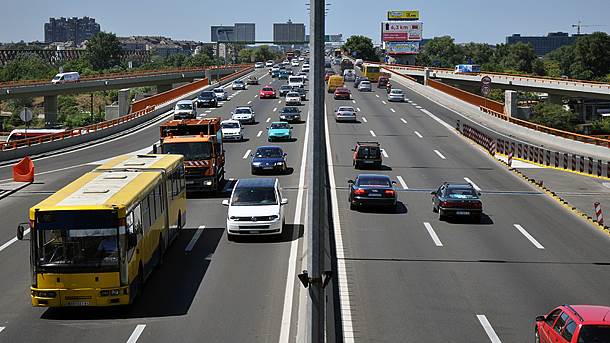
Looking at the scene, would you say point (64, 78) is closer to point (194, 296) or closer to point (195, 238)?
point (195, 238)

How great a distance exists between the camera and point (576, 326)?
444 inches

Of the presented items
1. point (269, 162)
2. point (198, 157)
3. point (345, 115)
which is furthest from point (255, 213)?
point (345, 115)

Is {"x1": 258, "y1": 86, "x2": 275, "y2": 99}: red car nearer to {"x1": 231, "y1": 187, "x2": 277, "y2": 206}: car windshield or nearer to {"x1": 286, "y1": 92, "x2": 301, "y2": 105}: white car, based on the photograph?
{"x1": 286, "y1": 92, "x2": 301, "y2": 105}: white car

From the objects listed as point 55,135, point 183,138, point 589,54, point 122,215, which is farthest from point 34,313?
point 589,54

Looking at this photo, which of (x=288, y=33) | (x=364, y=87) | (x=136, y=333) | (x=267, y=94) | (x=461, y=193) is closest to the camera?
(x=136, y=333)

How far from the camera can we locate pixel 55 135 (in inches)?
1972

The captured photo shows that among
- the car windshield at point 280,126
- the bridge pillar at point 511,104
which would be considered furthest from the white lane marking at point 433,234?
the bridge pillar at point 511,104

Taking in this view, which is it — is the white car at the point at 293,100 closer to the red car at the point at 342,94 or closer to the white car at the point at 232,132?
the red car at the point at 342,94

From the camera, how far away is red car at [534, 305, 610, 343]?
436 inches

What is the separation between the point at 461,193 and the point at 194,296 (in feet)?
41.3

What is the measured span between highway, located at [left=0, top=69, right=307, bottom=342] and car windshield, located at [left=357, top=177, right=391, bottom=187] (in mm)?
2621

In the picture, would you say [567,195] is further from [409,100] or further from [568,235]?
[409,100]

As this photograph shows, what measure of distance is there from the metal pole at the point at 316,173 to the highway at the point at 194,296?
348 centimetres

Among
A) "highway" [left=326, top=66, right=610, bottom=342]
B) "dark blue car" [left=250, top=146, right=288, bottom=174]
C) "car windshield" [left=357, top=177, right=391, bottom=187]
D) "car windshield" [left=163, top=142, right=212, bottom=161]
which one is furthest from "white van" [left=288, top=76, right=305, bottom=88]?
"car windshield" [left=357, top=177, right=391, bottom=187]
